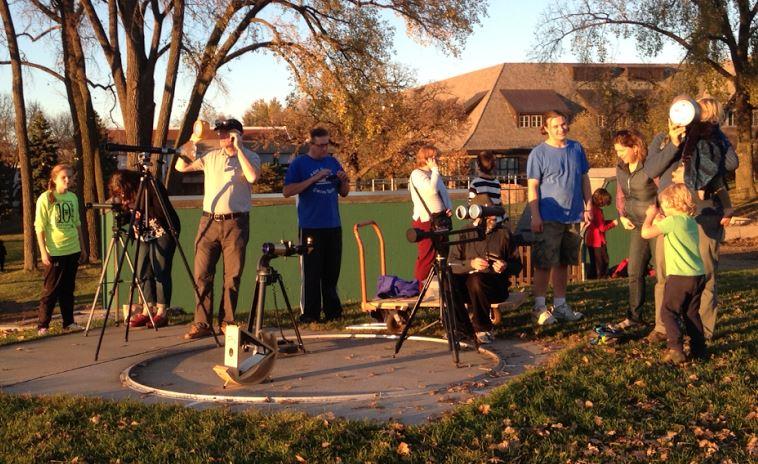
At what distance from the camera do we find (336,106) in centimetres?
2495

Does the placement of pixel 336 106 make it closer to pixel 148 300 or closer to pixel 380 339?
pixel 148 300

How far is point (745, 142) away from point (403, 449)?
33.4 metres

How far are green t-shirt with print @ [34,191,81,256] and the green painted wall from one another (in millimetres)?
3741

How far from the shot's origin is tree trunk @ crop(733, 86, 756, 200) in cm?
3494

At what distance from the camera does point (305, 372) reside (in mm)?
7090

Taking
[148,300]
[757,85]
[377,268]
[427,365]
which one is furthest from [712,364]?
[757,85]

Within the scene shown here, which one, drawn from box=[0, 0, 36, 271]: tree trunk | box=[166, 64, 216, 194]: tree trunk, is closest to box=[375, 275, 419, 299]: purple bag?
box=[166, 64, 216, 194]: tree trunk

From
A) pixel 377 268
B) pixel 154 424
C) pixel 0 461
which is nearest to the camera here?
pixel 0 461

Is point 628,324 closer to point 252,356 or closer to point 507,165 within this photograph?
point 252,356

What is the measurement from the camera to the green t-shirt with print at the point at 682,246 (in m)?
6.76

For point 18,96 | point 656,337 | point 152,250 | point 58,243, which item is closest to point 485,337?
point 656,337

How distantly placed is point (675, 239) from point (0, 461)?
467 cm

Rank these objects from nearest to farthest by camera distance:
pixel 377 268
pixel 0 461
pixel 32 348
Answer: pixel 0 461, pixel 32 348, pixel 377 268

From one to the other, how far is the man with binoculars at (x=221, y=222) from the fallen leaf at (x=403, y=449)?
3.86 meters
